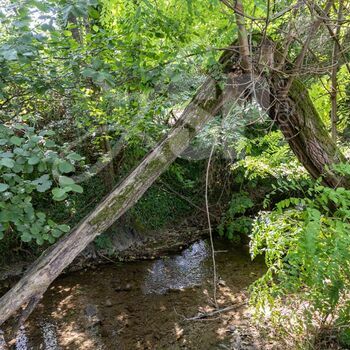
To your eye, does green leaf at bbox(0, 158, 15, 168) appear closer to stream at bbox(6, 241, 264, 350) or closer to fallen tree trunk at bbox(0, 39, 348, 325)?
fallen tree trunk at bbox(0, 39, 348, 325)

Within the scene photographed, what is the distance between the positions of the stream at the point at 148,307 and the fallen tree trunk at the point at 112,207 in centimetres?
160

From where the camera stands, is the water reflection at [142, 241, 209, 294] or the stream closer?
the stream

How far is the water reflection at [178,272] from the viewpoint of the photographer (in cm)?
444

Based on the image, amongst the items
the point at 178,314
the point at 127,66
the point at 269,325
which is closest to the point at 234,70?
the point at 127,66

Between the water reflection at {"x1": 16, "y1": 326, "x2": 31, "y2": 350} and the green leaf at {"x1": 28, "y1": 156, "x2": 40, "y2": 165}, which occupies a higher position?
the green leaf at {"x1": 28, "y1": 156, "x2": 40, "y2": 165}

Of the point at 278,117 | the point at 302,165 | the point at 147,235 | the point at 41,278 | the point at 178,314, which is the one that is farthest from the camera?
the point at 147,235

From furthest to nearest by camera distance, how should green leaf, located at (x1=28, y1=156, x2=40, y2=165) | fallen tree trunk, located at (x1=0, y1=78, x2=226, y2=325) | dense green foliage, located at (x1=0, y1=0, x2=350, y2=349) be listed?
fallen tree trunk, located at (x1=0, y1=78, x2=226, y2=325), dense green foliage, located at (x1=0, y1=0, x2=350, y2=349), green leaf, located at (x1=28, y1=156, x2=40, y2=165)

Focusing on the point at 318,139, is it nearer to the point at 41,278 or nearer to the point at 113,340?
the point at 41,278

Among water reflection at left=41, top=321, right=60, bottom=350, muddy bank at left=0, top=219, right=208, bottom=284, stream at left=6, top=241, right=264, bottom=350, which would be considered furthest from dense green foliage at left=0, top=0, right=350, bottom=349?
water reflection at left=41, top=321, right=60, bottom=350

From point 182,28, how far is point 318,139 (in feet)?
4.93

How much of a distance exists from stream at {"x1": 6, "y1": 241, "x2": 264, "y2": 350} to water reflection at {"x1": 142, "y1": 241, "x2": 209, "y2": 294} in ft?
0.04

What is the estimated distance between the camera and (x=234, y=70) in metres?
2.55

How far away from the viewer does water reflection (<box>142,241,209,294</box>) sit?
4.44 metres

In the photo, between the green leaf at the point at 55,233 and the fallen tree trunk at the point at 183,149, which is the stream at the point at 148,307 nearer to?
the fallen tree trunk at the point at 183,149
